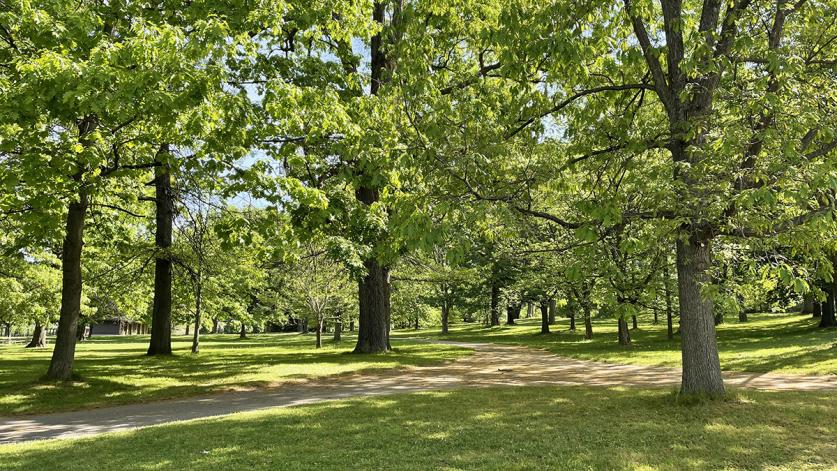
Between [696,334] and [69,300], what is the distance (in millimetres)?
13542

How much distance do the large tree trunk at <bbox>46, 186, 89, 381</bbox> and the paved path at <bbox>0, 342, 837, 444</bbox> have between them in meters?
3.35

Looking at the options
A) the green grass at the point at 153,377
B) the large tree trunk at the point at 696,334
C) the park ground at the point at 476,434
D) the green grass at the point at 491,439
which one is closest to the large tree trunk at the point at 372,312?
the green grass at the point at 153,377

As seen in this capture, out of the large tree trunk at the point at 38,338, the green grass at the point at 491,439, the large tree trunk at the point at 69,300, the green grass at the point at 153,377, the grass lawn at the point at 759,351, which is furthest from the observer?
the large tree trunk at the point at 38,338

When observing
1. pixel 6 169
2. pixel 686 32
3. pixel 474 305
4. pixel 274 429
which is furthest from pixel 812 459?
pixel 474 305

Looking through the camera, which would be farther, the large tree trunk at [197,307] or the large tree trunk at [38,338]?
the large tree trunk at [38,338]

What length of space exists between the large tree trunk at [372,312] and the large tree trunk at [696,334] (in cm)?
1250

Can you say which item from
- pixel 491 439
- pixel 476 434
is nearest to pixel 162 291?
pixel 476 434

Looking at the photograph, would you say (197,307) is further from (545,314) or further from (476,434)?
(545,314)

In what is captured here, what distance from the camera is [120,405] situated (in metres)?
11.2

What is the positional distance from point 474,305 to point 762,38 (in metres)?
32.1

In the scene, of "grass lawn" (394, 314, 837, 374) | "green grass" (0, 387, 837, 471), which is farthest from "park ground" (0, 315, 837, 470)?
"grass lawn" (394, 314, 837, 374)

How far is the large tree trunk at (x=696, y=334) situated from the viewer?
832 centimetres

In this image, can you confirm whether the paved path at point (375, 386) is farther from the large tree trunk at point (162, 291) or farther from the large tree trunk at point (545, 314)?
the large tree trunk at point (545, 314)

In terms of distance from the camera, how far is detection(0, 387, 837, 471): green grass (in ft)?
19.3
